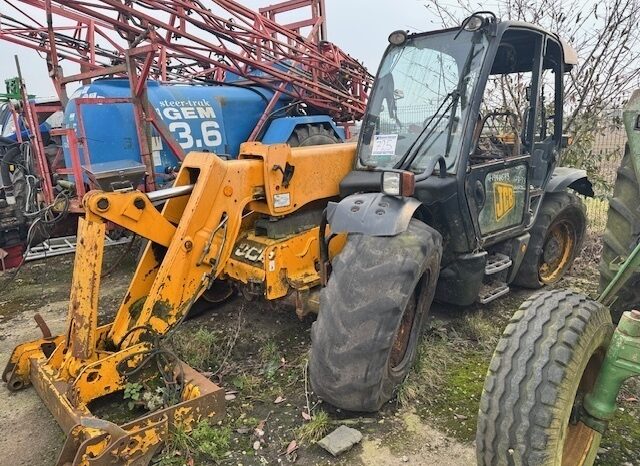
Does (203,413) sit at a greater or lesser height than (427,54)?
lesser

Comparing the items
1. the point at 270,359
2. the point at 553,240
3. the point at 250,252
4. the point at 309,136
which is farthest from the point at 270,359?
the point at 309,136

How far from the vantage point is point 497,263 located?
419cm

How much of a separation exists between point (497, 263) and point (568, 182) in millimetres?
1423

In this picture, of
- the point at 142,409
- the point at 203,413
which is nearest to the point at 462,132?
the point at 203,413

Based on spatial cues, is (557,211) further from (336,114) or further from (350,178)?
(336,114)

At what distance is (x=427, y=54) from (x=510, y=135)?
1.45 meters

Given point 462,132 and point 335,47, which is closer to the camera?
point 462,132

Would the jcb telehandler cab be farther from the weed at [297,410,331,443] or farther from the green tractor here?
the green tractor

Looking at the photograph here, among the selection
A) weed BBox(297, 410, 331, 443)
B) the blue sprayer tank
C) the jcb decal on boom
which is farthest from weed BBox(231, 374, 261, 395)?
the blue sprayer tank

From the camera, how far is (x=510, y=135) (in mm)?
4859

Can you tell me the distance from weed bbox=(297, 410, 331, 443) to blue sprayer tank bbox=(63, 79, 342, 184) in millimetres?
4117

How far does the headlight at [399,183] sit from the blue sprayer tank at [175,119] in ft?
12.8

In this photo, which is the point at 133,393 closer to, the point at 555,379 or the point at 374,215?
the point at 374,215

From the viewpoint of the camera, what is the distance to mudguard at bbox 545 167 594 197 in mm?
4879
